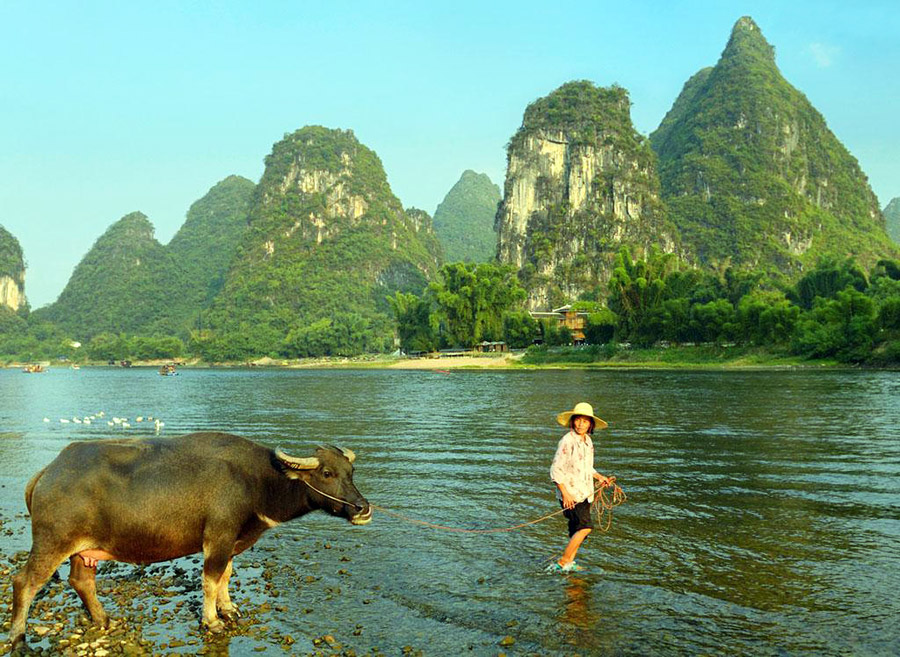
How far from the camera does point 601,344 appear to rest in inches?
3713

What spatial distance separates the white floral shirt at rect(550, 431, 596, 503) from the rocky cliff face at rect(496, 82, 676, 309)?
164740 millimetres

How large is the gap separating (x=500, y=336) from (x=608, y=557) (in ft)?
340

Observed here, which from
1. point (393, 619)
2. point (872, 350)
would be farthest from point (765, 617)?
point (872, 350)

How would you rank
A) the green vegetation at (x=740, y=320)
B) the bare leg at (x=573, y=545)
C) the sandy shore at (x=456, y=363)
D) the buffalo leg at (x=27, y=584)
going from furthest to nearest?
1. the sandy shore at (x=456, y=363)
2. the green vegetation at (x=740, y=320)
3. the bare leg at (x=573, y=545)
4. the buffalo leg at (x=27, y=584)

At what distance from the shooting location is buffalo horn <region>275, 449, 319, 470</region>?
6.18m

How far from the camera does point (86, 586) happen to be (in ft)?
20.9

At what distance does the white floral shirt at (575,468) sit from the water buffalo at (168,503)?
8.21 ft

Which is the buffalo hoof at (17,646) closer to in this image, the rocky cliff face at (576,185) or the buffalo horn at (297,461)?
the buffalo horn at (297,461)

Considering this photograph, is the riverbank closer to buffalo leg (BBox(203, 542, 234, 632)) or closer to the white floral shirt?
the white floral shirt

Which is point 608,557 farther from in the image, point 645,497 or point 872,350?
point 872,350

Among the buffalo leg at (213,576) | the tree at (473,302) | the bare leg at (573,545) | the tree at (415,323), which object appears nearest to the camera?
the buffalo leg at (213,576)

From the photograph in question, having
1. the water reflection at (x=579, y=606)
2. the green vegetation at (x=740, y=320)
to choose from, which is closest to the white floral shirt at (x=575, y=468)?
the water reflection at (x=579, y=606)

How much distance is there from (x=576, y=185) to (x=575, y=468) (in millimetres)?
184079

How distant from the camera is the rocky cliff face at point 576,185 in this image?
577ft
